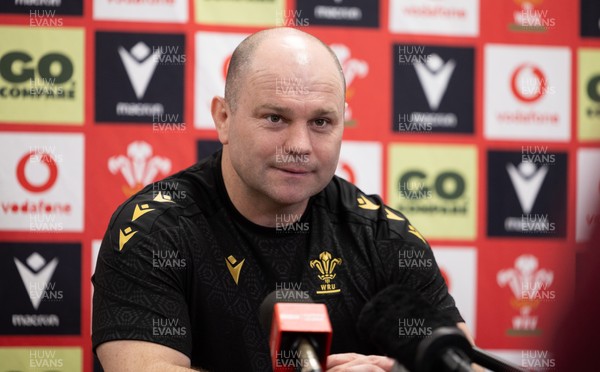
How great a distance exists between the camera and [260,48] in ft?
5.27

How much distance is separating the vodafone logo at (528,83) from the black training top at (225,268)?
105 cm

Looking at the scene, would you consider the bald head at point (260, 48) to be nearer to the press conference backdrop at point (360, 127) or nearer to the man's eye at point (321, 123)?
the man's eye at point (321, 123)

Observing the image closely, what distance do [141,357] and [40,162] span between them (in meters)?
1.19

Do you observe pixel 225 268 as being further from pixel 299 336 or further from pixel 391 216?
pixel 299 336

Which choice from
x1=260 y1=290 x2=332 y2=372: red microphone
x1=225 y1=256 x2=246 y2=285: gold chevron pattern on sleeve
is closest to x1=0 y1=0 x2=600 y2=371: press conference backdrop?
x1=225 y1=256 x2=246 y2=285: gold chevron pattern on sleeve

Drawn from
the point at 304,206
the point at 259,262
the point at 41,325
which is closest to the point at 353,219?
the point at 304,206

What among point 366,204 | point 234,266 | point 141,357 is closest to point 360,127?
point 366,204

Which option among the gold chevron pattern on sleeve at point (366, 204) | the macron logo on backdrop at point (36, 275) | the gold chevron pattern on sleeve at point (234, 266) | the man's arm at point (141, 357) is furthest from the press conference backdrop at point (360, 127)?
the man's arm at point (141, 357)

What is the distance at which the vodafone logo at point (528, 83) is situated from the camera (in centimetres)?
252

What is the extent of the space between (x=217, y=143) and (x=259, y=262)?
891mm

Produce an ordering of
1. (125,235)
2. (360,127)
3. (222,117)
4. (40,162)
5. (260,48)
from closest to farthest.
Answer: (125,235) < (260,48) < (222,117) < (40,162) < (360,127)

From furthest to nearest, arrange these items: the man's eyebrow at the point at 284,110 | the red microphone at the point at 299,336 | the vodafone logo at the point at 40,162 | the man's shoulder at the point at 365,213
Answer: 1. the vodafone logo at the point at 40,162
2. the man's shoulder at the point at 365,213
3. the man's eyebrow at the point at 284,110
4. the red microphone at the point at 299,336

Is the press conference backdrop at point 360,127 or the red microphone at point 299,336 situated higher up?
the press conference backdrop at point 360,127

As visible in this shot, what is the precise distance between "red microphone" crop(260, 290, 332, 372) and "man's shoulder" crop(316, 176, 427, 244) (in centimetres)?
81
